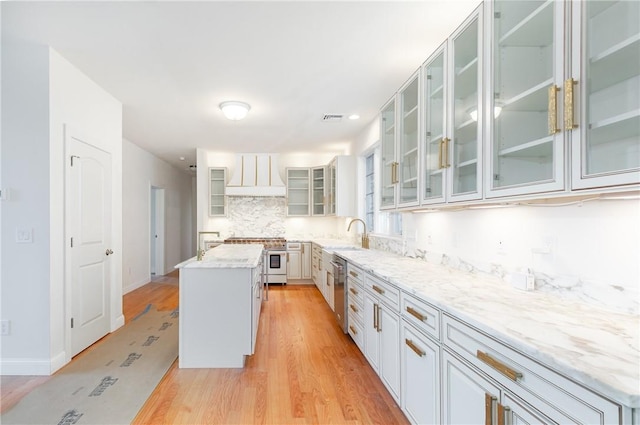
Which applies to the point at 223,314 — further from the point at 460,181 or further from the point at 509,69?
the point at 509,69

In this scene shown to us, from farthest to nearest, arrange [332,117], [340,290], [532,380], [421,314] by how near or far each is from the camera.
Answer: [332,117] < [340,290] < [421,314] < [532,380]

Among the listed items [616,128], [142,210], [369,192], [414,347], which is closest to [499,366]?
[414,347]

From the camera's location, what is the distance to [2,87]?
8.87 feet

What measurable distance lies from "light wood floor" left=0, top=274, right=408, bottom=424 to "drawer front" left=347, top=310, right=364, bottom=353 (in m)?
0.14

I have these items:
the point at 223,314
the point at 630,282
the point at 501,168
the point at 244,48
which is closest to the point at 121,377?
the point at 223,314

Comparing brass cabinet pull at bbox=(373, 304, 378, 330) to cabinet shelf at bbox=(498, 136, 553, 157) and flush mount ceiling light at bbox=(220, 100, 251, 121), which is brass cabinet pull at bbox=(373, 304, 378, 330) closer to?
cabinet shelf at bbox=(498, 136, 553, 157)

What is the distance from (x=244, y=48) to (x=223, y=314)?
230cm

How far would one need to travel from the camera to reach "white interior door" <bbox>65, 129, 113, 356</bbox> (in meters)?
2.96

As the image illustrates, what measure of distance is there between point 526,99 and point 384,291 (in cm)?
147

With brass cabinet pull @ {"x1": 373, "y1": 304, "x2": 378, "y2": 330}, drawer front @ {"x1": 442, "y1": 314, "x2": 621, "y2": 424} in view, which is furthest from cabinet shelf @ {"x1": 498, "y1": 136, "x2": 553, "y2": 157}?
brass cabinet pull @ {"x1": 373, "y1": 304, "x2": 378, "y2": 330}

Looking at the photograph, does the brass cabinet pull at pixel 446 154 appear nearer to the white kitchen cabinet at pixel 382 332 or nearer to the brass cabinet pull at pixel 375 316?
the white kitchen cabinet at pixel 382 332

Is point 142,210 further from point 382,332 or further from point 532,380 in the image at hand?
point 532,380

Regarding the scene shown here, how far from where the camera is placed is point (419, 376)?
5.80ft

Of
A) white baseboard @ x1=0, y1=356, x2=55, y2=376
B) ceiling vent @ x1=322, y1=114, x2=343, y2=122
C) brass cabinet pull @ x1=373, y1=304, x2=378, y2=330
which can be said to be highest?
ceiling vent @ x1=322, y1=114, x2=343, y2=122
